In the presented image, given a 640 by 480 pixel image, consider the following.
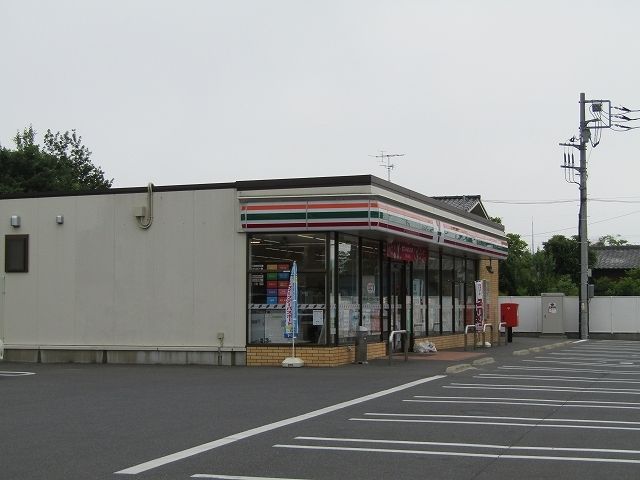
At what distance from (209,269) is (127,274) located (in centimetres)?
236

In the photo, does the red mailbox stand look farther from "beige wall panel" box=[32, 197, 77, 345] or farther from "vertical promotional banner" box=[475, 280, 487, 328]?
"beige wall panel" box=[32, 197, 77, 345]

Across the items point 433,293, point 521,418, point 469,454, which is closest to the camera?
point 469,454

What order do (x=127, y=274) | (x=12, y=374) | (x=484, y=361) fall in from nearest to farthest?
(x=12, y=374) → (x=484, y=361) → (x=127, y=274)

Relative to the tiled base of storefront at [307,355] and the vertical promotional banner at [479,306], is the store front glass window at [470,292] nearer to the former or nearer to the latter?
the vertical promotional banner at [479,306]

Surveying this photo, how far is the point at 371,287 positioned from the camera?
22234 millimetres

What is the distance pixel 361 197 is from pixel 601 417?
909 cm

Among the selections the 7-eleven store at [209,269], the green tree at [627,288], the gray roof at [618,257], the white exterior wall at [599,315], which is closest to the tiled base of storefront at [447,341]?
the 7-eleven store at [209,269]

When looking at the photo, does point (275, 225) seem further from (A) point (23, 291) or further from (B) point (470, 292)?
(B) point (470, 292)

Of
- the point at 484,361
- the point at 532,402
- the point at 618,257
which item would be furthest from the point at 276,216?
the point at 618,257

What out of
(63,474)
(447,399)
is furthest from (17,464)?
(447,399)

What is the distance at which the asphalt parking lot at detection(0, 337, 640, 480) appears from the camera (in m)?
8.27

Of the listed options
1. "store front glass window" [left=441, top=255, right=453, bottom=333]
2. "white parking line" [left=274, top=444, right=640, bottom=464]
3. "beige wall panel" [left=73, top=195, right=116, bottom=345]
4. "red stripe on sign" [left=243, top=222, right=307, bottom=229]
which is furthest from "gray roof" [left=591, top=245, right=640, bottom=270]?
"white parking line" [left=274, top=444, right=640, bottom=464]

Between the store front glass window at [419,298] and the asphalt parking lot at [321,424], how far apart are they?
22.2 feet

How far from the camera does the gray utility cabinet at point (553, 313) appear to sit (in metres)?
39.6
